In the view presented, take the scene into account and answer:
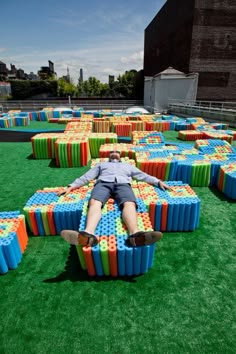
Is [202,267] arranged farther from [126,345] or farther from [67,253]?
[67,253]

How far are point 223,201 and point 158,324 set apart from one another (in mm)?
4022

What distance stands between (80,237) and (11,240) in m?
1.24

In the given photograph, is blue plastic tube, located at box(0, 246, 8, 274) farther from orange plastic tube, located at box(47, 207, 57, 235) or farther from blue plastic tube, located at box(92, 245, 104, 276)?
blue plastic tube, located at box(92, 245, 104, 276)

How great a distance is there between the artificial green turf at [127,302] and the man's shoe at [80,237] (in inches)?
28.2

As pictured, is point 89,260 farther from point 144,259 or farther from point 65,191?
point 65,191

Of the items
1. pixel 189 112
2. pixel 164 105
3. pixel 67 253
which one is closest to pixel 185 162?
pixel 67 253

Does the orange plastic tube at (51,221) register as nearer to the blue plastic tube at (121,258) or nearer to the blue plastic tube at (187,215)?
the blue plastic tube at (121,258)

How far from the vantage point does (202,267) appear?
11.9ft

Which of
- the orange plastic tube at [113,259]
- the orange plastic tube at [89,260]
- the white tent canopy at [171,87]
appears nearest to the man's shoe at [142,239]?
the orange plastic tube at [113,259]

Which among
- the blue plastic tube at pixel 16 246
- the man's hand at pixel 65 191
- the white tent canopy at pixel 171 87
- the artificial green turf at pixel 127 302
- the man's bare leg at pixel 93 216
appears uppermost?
the white tent canopy at pixel 171 87

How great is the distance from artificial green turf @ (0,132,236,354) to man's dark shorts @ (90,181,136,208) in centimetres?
112

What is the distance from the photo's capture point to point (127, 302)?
3008 millimetres

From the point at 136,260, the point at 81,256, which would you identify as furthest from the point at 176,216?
the point at 81,256

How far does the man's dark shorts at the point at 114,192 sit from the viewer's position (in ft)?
12.6
